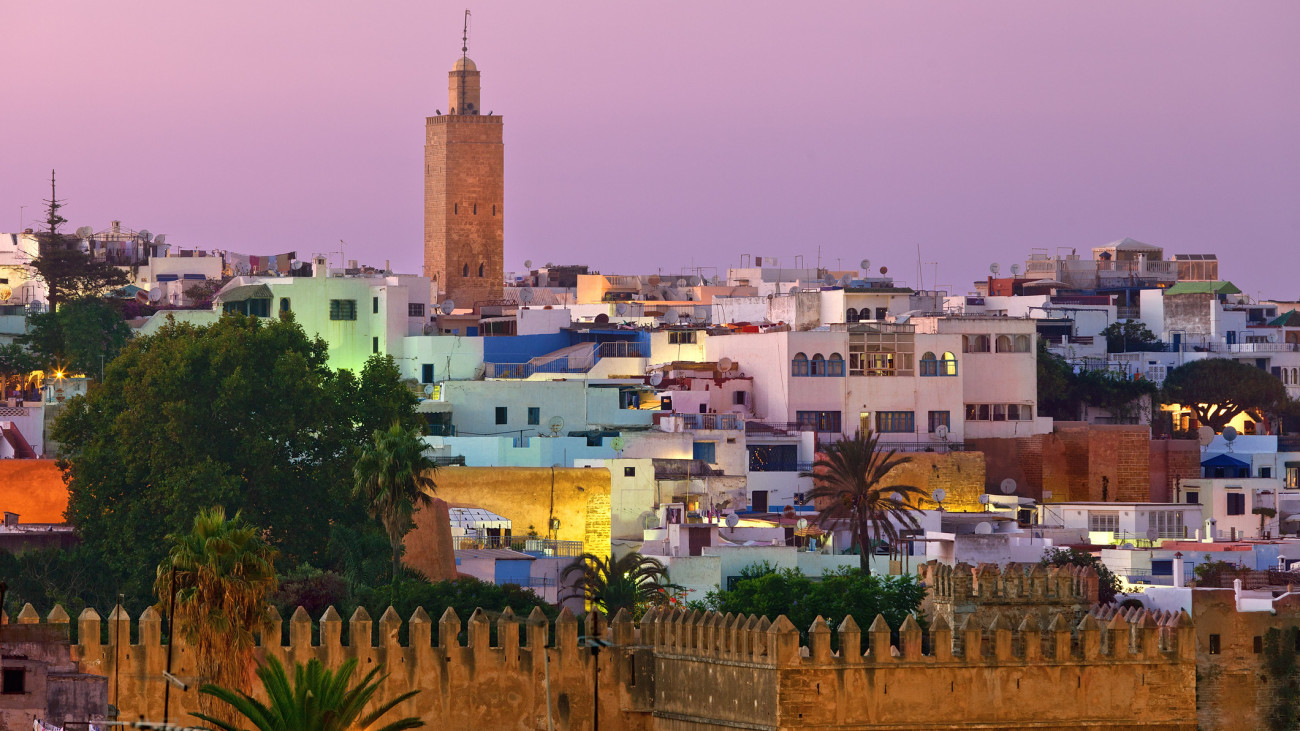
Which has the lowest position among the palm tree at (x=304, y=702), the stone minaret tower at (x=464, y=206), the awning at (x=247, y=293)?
the palm tree at (x=304, y=702)

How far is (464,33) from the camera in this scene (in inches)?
3317

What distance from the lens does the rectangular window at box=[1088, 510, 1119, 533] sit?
54844mm

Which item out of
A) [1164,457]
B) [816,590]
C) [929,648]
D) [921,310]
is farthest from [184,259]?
[929,648]

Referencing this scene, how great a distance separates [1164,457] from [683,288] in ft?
97.3

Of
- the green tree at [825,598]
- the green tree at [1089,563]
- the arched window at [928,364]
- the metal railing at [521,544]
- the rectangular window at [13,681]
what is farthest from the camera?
the arched window at [928,364]

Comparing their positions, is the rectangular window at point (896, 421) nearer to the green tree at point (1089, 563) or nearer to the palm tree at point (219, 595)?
the green tree at point (1089, 563)

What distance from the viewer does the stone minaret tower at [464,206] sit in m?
79.3

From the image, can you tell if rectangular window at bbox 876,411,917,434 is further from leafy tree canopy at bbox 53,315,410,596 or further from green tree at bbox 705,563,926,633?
green tree at bbox 705,563,926,633

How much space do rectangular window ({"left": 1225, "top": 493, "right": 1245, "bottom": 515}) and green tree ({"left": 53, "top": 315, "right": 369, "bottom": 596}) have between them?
19.1 m

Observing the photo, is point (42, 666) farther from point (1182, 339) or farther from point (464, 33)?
point (464, 33)

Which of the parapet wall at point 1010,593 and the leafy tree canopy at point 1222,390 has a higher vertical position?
the leafy tree canopy at point 1222,390

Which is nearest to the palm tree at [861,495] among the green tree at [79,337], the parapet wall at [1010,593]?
the parapet wall at [1010,593]

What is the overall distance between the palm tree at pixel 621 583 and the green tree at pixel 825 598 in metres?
1.20

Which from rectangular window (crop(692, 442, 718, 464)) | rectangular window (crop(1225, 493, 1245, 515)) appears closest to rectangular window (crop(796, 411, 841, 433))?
rectangular window (crop(692, 442, 718, 464))
